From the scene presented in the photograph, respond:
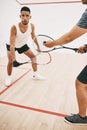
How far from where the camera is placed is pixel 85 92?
181cm

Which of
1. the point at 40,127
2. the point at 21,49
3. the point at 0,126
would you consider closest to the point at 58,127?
the point at 40,127

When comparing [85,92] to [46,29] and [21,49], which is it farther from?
[46,29]

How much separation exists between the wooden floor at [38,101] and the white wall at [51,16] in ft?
7.60

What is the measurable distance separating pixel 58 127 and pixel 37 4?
4.85m

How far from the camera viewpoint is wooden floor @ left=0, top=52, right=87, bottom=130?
6.33ft

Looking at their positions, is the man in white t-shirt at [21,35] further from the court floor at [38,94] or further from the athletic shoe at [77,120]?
the athletic shoe at [77,120]

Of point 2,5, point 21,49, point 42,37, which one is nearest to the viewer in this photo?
point 42,37

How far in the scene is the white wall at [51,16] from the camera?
19.2ft

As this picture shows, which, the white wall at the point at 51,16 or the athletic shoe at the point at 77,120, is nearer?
the athletic shoe at the point at 77,120

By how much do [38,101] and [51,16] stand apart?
4.06 meters

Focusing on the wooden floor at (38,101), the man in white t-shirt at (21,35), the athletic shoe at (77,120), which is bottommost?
the wooden floor at (38,101)

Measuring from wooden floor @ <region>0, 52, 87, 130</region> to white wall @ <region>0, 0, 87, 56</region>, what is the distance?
2.32 meters

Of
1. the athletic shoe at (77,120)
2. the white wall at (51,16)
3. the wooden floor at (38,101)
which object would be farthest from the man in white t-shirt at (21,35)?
the white wall at (51,16)

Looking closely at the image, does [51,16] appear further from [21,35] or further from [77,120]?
[77,120]
